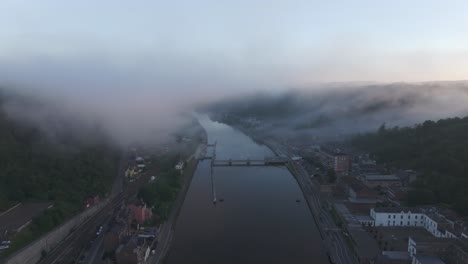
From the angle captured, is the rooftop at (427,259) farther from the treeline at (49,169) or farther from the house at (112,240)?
the treeline at (49,169)

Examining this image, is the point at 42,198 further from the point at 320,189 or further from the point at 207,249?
the point at 320,189

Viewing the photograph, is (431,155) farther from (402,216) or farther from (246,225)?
(246,225)

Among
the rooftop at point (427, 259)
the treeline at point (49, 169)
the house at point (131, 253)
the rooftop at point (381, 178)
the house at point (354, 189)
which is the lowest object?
the rooftop at point (427, 259)

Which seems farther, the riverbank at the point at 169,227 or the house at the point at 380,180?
the house at the point at 380,180

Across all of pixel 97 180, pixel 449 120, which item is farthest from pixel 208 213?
pixel 449 120

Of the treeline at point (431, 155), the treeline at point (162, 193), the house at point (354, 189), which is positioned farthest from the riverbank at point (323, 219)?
the treeline at point (162, 193)

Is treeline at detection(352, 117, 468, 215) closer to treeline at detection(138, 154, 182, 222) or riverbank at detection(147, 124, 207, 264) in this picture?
riverbank at detection(147, 124, 207, 264)
